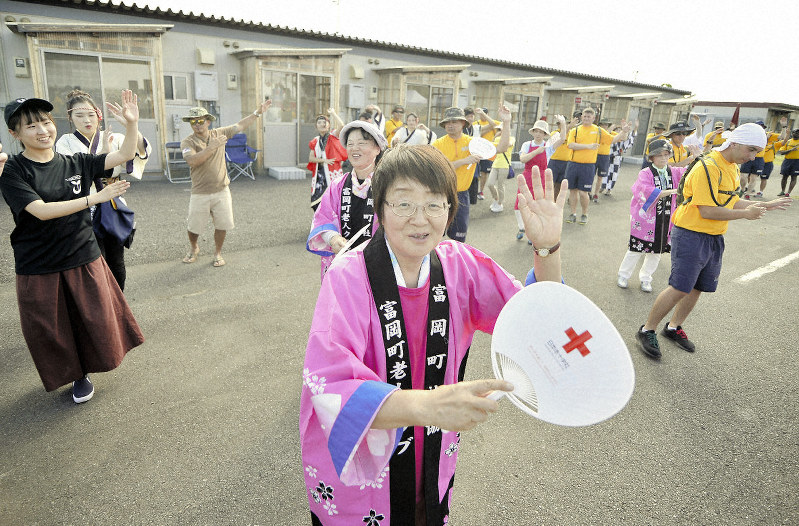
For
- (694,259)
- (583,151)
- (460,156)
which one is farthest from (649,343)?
(583,151)

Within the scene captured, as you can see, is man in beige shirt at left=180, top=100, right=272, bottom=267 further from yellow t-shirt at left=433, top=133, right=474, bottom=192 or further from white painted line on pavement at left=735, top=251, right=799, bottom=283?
white painted line on pavement at left=735, top=251, right=799, bottom=283

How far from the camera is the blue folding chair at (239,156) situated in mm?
12039

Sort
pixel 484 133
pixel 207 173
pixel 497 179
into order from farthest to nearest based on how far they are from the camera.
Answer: pixel 497 179 → pixel 484 133 → pixel 207 173

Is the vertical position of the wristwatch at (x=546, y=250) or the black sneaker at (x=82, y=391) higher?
the wristwatch at (x=546, y=250)

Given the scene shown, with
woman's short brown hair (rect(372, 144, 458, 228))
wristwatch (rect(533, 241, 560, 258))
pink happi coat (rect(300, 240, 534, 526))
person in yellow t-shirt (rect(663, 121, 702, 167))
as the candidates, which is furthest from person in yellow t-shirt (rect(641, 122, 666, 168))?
woman's short brown hair (rect(372, 144, 458, 228))

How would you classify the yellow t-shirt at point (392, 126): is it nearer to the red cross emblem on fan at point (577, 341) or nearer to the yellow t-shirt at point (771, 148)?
the red cross emblem on fan at point (577, 341)

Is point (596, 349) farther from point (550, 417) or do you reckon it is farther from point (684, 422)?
point (684, 422)

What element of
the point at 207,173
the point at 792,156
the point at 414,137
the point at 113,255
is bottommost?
the point at 113,255

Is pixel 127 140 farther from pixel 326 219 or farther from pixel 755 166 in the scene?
pixel 755 166

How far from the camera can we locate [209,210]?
5848 mm

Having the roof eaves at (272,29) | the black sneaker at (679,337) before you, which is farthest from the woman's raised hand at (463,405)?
the roof eaves at (272,29)

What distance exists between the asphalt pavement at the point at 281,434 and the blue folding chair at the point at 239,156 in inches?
281

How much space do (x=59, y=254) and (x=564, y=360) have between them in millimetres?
3212

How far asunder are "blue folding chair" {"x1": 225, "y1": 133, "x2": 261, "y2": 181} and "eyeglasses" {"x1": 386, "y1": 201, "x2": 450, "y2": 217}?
11.4 meters
